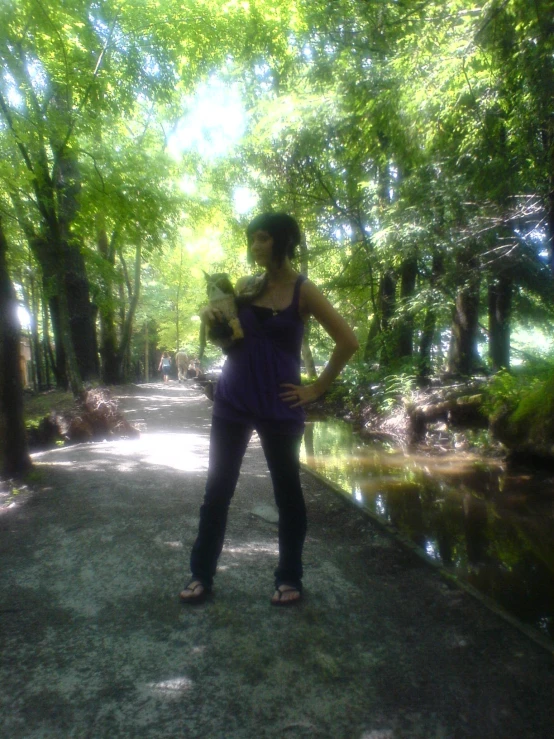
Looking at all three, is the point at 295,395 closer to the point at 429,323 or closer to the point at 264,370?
the point at 264,370

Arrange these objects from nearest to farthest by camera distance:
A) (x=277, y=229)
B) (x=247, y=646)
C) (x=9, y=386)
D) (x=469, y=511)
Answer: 1. (x=247, y=646)
2. (x=277, y=229)
3. (x=9, y=386)
4. (x=469, y=511)

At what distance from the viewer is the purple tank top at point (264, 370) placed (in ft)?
8.87

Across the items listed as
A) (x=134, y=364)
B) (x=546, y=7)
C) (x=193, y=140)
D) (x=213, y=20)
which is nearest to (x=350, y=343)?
(x=546, y=7)

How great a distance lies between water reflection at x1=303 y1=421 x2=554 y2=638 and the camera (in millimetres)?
3846

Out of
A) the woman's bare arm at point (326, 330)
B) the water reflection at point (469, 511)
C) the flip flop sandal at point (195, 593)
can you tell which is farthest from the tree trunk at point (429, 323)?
the flip flop sandal at point (195, 593)

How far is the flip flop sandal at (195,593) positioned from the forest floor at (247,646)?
0.05m

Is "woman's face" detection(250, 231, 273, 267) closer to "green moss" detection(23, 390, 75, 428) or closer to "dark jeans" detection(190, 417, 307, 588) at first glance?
"dark jeans" detection(190, 417, 307, 588)

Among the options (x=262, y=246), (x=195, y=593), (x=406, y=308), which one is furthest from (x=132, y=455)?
(x=406, y=308)

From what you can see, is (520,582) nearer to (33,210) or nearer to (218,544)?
(218,544)

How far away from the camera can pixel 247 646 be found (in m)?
2.36

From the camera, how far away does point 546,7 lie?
4.73 metres

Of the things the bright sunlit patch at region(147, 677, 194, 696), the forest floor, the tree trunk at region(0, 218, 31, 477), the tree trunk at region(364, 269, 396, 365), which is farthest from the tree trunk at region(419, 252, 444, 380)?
the bright sunlit patch at region(147, 677, 194, 696)

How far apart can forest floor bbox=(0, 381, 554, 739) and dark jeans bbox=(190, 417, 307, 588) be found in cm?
19

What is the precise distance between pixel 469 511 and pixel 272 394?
3.93 m
